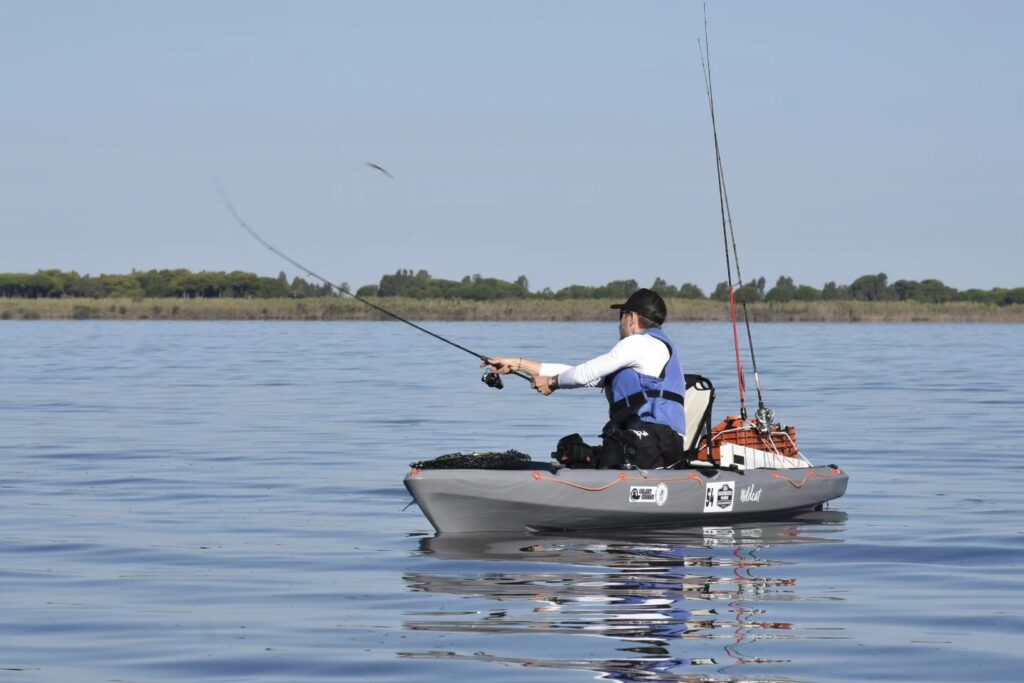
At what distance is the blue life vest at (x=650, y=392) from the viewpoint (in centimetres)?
1094

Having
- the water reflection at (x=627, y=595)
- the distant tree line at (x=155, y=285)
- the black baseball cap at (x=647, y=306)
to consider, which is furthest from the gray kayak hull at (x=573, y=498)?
the distant tree line at (x=155, y=285)

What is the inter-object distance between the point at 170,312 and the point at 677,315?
22.5 metres

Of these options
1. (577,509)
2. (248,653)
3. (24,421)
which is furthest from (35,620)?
(24,421)

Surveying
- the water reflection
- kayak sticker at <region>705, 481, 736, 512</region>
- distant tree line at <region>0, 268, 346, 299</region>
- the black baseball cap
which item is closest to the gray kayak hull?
kayak sticker at <region>705, 481, 736, 512</region>

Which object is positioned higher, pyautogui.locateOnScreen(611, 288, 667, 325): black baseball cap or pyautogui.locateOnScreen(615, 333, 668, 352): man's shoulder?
pyautogui.locateOnScreen(611, 288, 667, 325): black baseball cap

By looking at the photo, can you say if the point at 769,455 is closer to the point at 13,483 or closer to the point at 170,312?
the point at 13,483

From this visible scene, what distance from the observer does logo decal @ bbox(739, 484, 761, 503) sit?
38.5ft

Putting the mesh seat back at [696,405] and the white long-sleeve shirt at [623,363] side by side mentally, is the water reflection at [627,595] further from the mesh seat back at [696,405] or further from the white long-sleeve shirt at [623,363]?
the white long-sleeve shirt at [623,363]

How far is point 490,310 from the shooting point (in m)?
60.1

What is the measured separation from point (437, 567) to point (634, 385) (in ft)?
6.99

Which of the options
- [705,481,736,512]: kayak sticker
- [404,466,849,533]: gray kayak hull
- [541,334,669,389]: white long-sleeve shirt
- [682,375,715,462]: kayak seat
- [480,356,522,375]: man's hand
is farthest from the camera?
[682,375,715,462]: kayak seat

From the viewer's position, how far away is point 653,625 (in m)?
7.78

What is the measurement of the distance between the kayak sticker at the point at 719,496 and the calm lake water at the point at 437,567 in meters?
0.19

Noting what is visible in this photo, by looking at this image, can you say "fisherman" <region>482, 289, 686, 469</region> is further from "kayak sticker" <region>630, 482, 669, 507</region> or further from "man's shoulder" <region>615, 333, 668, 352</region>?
"kayak sticker" <region>630, 482, 669, 507</region>
